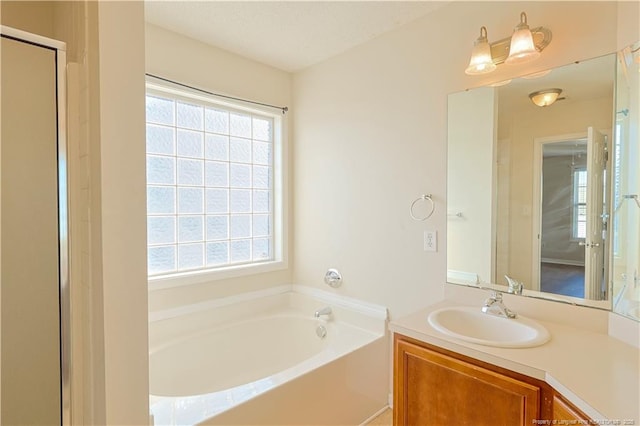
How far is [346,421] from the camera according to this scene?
2.03 m

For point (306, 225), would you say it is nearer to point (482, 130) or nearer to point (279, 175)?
point (279, 175)

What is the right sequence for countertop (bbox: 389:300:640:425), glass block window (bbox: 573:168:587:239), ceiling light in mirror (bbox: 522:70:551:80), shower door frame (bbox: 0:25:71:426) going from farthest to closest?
ceiling light in mirror (bbox: 522:70:551:80) → glass block window (bbox: 573:168:587:239) → shower door frame (bbox: 0:25:71:426) → countertop (bbox: 389:300:640:425)

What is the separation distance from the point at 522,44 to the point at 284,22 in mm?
1410

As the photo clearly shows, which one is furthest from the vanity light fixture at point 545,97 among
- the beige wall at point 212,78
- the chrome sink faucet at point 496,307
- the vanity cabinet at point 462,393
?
the beige wall at point 212,78

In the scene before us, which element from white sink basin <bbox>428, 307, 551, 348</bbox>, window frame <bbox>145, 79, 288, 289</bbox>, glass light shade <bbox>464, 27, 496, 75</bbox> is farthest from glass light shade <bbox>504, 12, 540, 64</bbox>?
window frame <bbox>145, 79, 288, 289</bbox>

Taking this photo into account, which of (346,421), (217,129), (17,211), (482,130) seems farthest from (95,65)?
(346,421)

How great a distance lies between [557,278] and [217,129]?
8.15 ft

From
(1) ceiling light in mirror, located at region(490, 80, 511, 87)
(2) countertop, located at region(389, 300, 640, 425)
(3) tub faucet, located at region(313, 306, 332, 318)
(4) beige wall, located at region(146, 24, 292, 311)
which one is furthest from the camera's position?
(3) tub faucet, located at region(313, 306, 332, 318)

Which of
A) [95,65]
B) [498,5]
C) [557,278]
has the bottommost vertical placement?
[557,278]

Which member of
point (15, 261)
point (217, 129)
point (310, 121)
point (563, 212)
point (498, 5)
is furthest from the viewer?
point (310, 121)

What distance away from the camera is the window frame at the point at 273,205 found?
7.52ft

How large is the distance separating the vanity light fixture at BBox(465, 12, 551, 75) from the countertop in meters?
1.33

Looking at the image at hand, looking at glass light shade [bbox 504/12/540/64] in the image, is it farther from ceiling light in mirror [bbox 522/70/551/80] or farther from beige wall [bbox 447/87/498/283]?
beige wall [bbox 447/87/498/283]

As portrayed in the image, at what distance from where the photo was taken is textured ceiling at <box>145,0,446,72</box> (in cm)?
196
